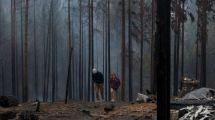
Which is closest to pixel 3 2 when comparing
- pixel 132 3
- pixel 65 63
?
pixel 65 63

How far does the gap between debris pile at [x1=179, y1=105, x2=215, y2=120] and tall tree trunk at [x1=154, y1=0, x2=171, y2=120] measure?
22.0 ft

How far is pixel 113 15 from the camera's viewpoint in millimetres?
51062

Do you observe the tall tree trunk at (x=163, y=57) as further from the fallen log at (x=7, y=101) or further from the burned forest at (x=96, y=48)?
the fallen log at (x=7, y=101)

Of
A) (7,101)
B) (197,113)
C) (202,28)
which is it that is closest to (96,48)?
(202,28)

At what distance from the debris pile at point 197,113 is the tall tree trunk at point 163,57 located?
672cm

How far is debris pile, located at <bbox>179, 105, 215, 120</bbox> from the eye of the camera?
12.1 metres

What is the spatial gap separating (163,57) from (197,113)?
732 cm

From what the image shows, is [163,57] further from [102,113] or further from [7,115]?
[7,115]

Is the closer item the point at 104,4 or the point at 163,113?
the point at 163,113

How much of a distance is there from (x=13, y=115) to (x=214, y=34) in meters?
46.6

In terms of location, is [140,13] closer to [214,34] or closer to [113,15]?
[113,15]

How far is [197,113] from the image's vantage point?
1234 cm

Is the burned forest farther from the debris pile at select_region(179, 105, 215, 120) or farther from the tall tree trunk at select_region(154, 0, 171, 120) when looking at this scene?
the tall tree trunk at select_region(154, 0, 171, 120)

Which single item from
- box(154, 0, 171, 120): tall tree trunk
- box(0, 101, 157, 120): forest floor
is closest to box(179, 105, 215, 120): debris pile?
box(0, 101, 157, 120): forest floor
